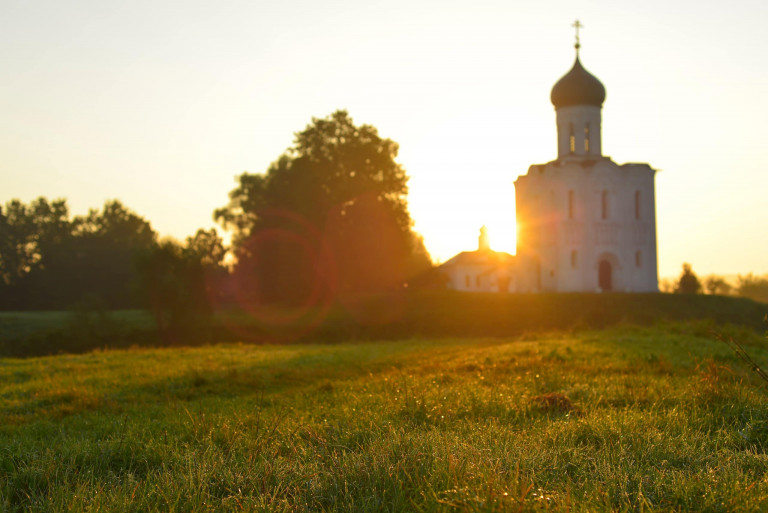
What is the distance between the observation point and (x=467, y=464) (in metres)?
4.85

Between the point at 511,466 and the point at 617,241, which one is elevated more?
the point at 617,241

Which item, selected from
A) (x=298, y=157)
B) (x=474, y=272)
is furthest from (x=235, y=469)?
(x=474, y=272)

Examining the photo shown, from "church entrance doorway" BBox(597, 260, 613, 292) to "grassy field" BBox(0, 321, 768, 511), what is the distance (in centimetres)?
4135

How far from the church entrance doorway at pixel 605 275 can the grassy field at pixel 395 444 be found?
4135 centimetres

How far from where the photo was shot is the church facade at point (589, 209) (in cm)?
4972

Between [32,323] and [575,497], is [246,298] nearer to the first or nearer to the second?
[32,323]

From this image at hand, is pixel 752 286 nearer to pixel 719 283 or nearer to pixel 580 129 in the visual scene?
pixel 719 283

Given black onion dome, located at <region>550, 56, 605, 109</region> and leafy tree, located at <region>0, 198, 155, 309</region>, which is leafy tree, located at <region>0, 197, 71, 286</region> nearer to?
leafy tree, located at <region>0, 198, 155, 309</region>

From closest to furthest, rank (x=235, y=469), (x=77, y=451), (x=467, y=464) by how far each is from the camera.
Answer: (x=467, y=464) → (x=235, y=469) → (x=77, y=451)

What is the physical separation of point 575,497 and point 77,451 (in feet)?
14.2

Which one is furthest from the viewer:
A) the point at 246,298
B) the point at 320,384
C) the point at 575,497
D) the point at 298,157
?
the point at 246,298

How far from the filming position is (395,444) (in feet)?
17.8

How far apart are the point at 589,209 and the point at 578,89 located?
862 cm

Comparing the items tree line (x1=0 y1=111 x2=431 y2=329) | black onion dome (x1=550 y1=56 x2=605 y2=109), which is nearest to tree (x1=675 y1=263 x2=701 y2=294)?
black onion dome (x1=550 y1=56 x2=605 y2=109)
